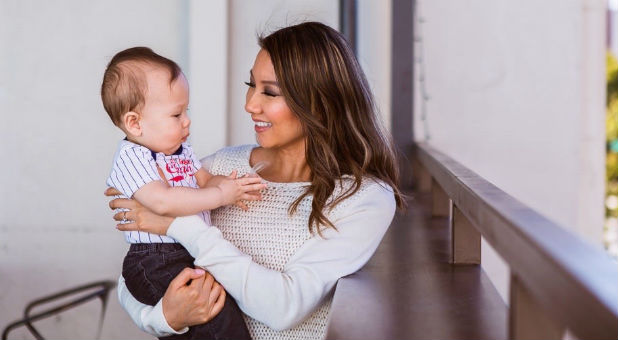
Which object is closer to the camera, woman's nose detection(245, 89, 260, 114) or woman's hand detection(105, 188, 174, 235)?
woman's hand detection(105, 188, 174, 235)

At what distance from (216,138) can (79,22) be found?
81cm

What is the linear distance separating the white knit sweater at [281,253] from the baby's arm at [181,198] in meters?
0.03

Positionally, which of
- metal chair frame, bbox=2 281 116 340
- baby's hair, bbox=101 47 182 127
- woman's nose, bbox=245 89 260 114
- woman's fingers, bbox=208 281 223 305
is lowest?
metal chair frame, bbox=2 281 116 340

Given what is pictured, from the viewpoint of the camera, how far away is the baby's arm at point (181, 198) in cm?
168

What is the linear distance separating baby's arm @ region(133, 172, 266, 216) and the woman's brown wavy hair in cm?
18

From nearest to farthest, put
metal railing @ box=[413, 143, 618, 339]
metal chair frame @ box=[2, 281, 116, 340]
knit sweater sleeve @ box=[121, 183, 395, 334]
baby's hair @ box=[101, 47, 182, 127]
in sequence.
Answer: metal railing @ box=[413, 143, 618, 339] → knit sweater sleeve @ box=[121, 183, 395, 334] → baby's hair @ box=[101, 47, 182, 127] → metal chair frame @ box=[2, 281, 116, 340]

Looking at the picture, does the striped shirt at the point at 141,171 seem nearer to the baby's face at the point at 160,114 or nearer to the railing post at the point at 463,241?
the baby's face at the point at 160,114

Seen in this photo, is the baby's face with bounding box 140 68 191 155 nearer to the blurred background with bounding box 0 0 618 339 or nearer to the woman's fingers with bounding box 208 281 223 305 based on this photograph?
the woman's fingers with bounding box 208 281 223 305

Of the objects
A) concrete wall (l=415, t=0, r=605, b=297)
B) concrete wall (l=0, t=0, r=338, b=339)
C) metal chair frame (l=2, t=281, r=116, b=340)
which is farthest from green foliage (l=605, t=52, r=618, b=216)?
metal chair frame (l=2, t=281, r=116, b=340)

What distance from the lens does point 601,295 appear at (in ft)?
2.00

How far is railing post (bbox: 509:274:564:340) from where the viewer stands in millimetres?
898

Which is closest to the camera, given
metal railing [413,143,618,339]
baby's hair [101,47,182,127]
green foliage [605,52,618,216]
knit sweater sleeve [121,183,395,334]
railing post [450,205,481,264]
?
metal railing [413,143,618,339]

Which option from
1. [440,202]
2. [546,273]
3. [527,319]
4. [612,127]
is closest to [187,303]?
[527,319]

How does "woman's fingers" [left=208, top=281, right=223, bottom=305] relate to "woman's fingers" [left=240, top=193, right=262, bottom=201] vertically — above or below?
below
